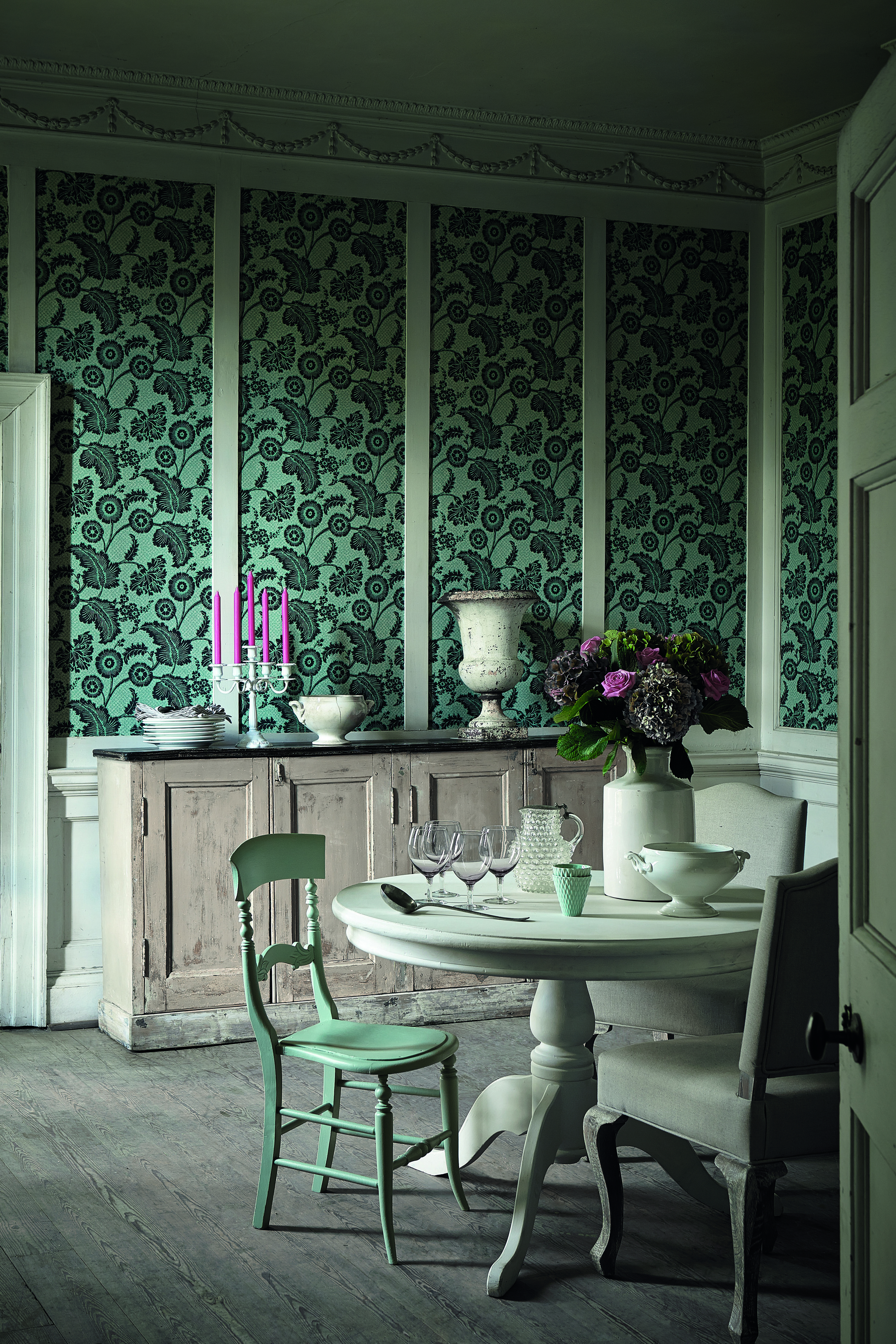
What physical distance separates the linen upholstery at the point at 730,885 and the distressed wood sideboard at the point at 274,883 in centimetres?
120

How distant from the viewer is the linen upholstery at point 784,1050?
8.09 ft

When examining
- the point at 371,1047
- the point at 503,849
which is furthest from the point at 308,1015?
the point at 503,849

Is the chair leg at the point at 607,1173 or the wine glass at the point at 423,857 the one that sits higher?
the wine glass at the point at 423,857

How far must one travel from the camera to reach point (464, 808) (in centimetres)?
496

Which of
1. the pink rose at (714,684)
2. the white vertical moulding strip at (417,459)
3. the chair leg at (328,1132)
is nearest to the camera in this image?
the pink rose at (714,684)

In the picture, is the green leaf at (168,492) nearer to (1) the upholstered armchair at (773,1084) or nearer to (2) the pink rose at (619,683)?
(2) the pink rose at (619,683)

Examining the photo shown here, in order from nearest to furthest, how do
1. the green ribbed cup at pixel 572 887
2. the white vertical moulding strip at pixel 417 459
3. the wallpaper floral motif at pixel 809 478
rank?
the green ribbed cup at pixel 572 887
the white vertical moulding strip at pixel 417 459
the wallpaper floral motif at pixel 809 478

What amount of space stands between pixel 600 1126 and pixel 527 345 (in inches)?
141

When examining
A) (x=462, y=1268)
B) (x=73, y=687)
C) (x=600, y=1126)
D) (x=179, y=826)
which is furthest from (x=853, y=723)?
(x=73, y=687)

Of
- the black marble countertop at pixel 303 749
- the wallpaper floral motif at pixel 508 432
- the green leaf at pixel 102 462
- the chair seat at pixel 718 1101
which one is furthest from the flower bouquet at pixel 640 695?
the green leaf at pixel 102 462

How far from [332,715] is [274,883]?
0.64 meters

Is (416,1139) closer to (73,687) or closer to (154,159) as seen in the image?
(73,687)

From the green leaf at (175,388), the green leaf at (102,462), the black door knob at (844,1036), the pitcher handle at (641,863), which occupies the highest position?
the green leaf at (175,388)

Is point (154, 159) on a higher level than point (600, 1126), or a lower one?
higher
